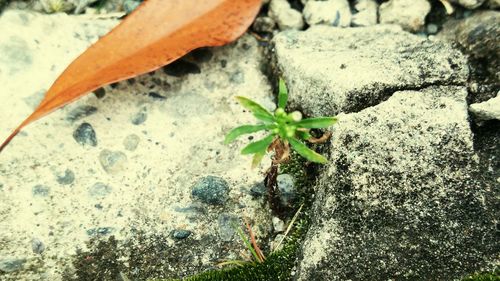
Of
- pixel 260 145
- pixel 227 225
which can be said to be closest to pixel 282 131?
pixel 260 145

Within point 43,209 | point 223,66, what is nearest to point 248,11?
point 223,66

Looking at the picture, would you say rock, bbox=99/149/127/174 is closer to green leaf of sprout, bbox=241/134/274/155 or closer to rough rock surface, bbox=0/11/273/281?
rough rock surface, bbox=0/11/273/281

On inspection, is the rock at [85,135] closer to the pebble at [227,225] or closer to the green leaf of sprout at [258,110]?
the pebble at [227,225]

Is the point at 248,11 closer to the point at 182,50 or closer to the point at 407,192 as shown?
the point at 182,50

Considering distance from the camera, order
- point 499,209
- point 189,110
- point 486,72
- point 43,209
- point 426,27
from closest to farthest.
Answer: point 499,209, point 43,209, point 486,72, point 189,110, point 426,27

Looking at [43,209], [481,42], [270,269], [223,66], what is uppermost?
[223,66]

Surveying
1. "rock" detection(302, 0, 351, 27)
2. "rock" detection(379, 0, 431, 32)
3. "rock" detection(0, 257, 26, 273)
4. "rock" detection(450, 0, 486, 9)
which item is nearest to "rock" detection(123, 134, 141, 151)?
"rock" detection(0, 257, 26, 273)
